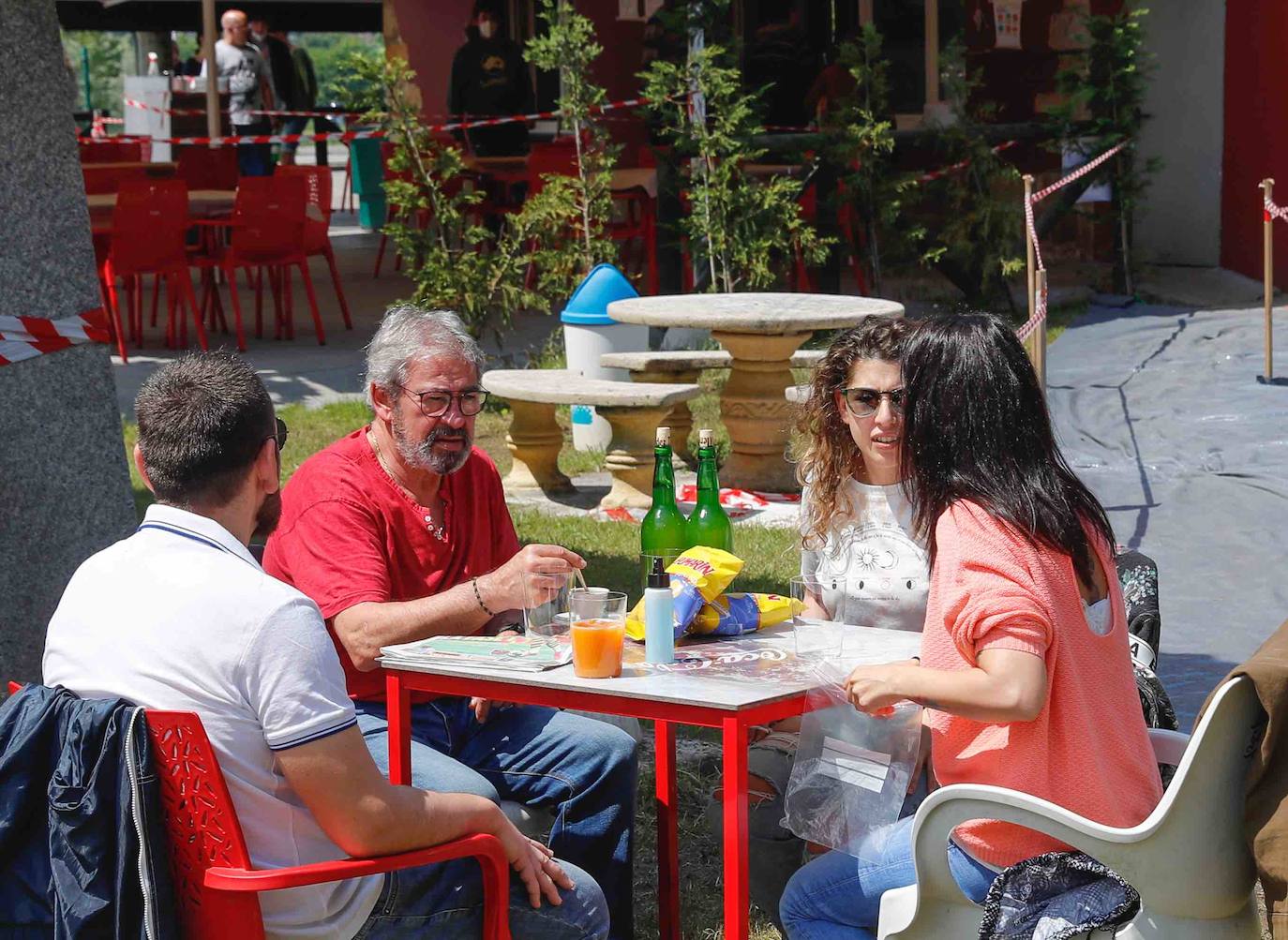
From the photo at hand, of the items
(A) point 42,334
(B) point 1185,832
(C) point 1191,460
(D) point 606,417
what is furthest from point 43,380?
(C) point 1191,460

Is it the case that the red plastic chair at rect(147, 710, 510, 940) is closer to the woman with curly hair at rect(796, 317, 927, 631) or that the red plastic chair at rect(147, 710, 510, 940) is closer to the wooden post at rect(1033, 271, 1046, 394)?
the woman with curly hair at rect(796, 317, 927, 631)

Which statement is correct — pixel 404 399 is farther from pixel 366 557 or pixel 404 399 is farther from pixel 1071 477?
pixel 1071 477

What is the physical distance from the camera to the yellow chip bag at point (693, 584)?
2.79m

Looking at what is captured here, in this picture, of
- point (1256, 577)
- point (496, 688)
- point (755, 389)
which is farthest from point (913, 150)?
point (496, 688)

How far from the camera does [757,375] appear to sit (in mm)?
7297

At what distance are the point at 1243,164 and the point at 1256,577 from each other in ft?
24.0

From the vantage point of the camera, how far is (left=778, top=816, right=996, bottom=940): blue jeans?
8.07 ft

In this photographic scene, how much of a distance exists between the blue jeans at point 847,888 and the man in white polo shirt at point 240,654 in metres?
0.53

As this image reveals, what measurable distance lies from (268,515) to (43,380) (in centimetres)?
196

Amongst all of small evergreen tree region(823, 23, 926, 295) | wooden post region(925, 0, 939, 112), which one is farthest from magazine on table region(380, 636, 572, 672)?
wooden post region(925, 0, 939, 112)

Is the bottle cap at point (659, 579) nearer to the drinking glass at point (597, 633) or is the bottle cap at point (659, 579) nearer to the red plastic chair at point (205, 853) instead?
the drinking glass at point (597, 633)

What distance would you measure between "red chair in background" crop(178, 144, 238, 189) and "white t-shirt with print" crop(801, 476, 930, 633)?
10.0m

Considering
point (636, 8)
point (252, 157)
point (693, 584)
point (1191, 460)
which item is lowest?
point (1191, 460)

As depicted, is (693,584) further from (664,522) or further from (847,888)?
(847,888)
